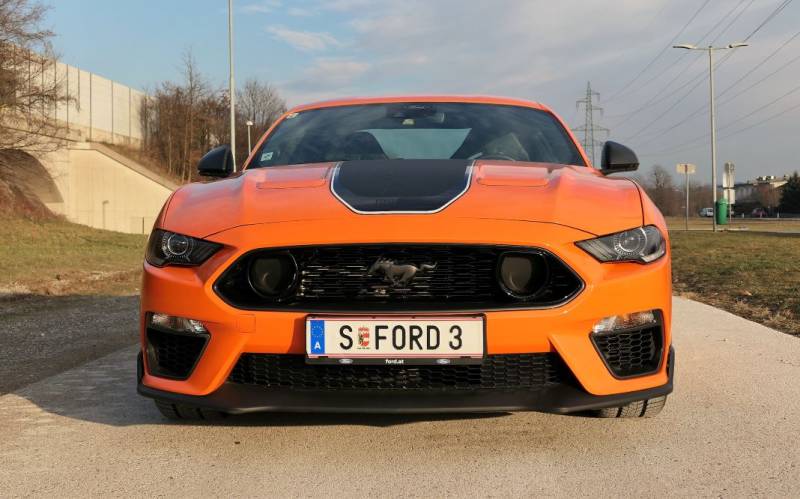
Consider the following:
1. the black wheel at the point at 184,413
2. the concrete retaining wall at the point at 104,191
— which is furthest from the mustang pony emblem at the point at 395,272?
the concrete retaining wall at the point at 104,191

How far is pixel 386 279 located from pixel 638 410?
118 centimetres

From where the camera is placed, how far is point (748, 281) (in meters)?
9.03

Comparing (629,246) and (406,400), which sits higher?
(629,246)

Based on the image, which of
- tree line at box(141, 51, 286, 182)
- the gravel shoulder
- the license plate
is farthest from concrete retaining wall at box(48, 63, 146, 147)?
the license plate

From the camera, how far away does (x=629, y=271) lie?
2.47 metres

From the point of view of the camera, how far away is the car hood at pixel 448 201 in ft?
8.34

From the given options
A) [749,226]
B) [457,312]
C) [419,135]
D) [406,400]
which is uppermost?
[749,226]

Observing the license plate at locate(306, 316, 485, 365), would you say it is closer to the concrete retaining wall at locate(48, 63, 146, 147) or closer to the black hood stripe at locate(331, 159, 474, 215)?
the black hood stripe at locate(331, 159, 474, 215)

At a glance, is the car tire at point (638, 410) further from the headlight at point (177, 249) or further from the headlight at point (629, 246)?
the headlight at point (177, 249)

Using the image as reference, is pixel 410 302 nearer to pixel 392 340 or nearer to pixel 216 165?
pixel 392 340

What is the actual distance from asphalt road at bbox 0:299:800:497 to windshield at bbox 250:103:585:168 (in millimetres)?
1335

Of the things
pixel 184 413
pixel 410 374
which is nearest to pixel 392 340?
pixel 410 374

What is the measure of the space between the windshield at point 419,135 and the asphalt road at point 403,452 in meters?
1.33

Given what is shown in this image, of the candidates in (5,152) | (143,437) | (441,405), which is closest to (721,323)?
(441,405)
